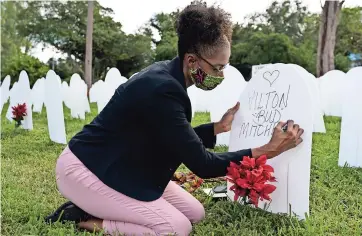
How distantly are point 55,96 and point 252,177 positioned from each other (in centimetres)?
360

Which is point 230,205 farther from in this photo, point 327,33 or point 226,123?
point 327,33

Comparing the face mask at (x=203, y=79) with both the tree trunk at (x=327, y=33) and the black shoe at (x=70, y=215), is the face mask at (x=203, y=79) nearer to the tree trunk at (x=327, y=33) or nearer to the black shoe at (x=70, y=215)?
the black shoe at (x=70, y=215)

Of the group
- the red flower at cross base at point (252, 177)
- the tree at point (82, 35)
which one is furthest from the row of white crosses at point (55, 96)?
the tree at point (82, 35)

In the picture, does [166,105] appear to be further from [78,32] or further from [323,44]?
[78,32]

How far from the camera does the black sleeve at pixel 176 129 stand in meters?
1.92

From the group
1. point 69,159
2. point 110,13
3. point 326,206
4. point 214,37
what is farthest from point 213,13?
point 110,13

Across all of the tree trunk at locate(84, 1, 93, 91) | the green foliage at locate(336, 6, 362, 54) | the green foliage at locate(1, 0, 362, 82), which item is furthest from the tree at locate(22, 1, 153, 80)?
the green foliage at locate(336, 6, 362, 54)

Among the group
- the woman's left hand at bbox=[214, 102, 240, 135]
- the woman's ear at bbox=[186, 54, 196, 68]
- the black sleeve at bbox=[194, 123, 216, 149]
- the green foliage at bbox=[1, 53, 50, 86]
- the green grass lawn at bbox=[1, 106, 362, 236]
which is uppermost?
the green foliage at bbox=[1, 53, 50, 86]

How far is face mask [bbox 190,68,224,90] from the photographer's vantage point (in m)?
2.04

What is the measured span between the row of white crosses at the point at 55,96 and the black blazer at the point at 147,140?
308 cm

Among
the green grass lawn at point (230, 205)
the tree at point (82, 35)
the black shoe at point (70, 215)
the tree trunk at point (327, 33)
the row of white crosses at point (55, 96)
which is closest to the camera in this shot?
the green grass lawn at point (230, 205)

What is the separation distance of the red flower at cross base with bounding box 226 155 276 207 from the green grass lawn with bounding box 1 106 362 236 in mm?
134

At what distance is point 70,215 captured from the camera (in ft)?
7.49

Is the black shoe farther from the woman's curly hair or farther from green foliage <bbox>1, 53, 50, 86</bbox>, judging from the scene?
green foliage <bbox>1, 53, 50, 86</bbox>
